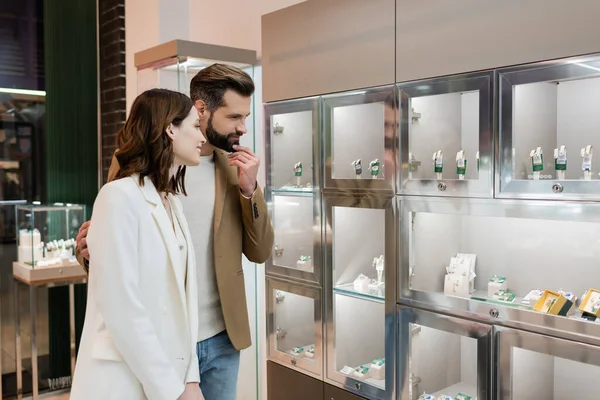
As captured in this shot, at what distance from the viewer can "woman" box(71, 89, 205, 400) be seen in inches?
54.1

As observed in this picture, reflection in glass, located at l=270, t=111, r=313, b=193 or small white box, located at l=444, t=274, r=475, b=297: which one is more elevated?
reflection in glass, located at l=270, t=111, r=313, b=193

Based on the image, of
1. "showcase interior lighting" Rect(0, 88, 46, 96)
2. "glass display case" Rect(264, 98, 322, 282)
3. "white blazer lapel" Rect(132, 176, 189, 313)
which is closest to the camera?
"white blazer lapel" Rect(132, 176, 189, 313)

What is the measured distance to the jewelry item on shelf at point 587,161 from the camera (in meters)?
1.85

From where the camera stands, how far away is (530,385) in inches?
81.4

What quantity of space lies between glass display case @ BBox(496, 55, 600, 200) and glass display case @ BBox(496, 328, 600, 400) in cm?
49

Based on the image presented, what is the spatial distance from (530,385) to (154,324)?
1.41m

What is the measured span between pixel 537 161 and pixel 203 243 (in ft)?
3.88

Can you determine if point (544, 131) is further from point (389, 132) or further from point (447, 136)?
point (389, 132)

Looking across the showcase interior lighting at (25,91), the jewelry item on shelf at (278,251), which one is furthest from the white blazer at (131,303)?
the showcase interior lighting at (25,91)

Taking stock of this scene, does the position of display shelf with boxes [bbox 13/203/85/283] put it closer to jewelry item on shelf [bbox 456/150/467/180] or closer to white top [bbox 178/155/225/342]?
white top [bbox 178/155/225/342]

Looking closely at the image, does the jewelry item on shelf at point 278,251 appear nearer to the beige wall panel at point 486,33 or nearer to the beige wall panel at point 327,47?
the beige wall panel at point 327,47

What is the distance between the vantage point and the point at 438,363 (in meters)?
2.34

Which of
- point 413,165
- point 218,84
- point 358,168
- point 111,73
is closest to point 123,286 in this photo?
point 218,84

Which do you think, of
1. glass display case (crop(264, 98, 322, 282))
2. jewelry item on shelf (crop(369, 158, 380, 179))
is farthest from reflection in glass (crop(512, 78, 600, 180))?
glass display case (crop(264, 98, 322, 282))
